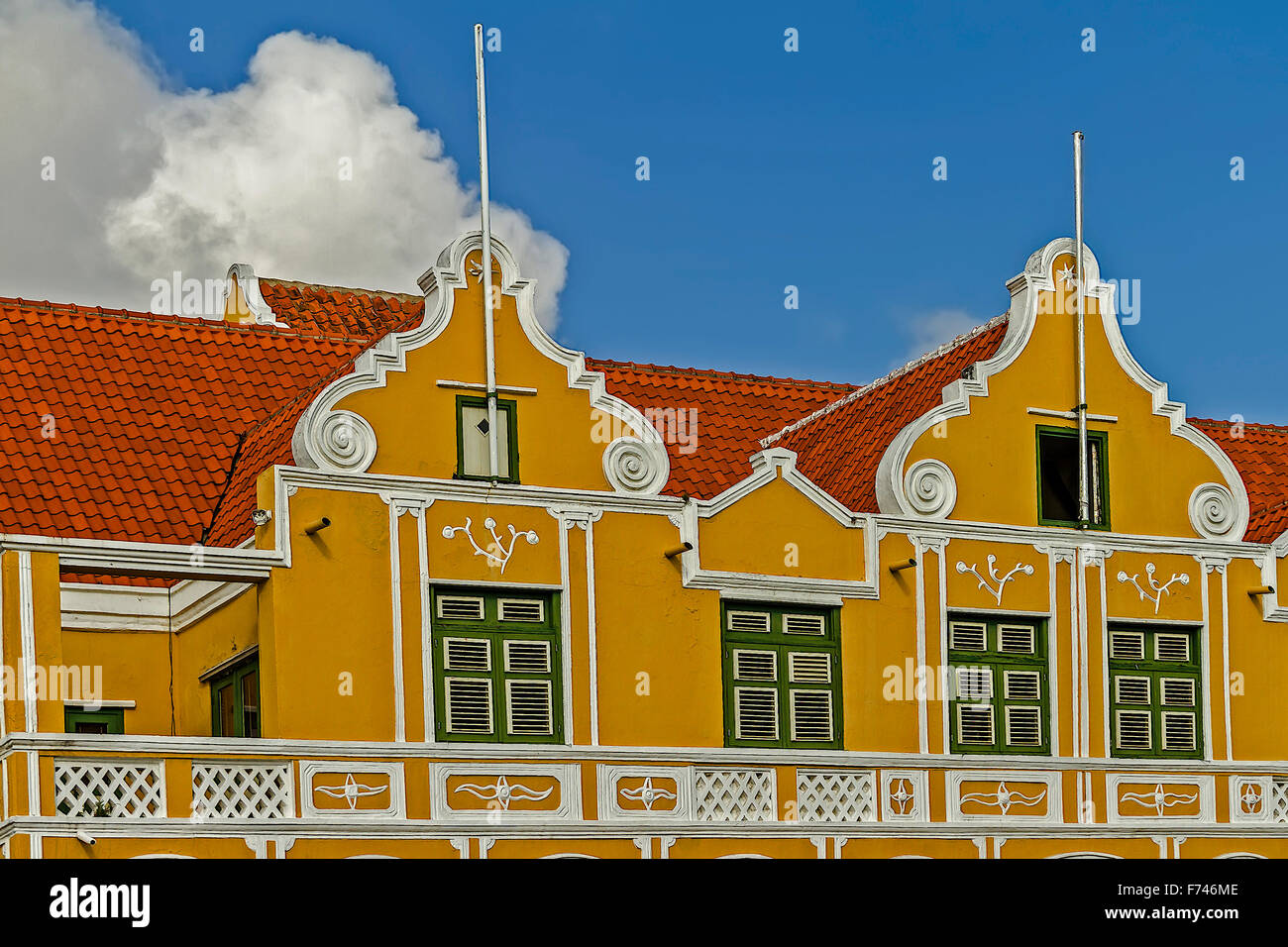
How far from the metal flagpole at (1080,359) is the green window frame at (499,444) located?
7.97 metres

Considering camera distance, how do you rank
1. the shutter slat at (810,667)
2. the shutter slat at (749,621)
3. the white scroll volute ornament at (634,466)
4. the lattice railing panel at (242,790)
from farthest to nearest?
the shutter slat at (810,667), the shutter slat at (749,621), the white scroll volute ornament at (634,466), the lattice railing panel at (242,790)

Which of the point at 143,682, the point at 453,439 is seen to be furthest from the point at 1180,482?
the point at 143,682

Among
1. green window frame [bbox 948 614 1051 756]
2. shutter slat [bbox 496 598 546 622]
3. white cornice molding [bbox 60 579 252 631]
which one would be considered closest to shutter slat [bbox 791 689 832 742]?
green window frame [bbox 948 614 1051 756]

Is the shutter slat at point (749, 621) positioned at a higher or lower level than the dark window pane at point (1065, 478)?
lower

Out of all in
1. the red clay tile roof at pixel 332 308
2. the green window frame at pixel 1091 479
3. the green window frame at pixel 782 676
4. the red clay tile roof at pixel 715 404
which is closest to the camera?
the green window frame at pixel 782 676

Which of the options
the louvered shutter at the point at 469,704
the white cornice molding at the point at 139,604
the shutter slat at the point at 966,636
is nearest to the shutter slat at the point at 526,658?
the louvered shutter at the point at 469,704

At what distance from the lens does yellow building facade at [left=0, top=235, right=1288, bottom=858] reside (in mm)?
29188

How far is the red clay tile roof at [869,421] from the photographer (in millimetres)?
34625

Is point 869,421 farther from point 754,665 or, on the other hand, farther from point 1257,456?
point 1257,456

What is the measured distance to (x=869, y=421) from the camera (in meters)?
36.4

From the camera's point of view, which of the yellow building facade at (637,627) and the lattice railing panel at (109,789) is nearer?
the lattice railing panel at (109,789)

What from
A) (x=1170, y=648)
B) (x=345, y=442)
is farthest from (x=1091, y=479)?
(x=345, y=442)

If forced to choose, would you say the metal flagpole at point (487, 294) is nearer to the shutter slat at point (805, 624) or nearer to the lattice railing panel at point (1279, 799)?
the shutter slat at point (805, 624)
